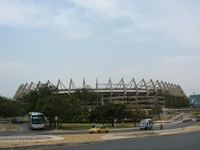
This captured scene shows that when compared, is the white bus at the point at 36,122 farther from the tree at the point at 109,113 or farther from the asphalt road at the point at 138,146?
the asphalt road at the point at 138,146

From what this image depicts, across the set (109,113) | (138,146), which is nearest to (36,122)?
(109,113)

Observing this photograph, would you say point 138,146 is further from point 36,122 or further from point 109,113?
point 109,113

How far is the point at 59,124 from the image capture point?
95375 mm

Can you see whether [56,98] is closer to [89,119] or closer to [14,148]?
[89,119]

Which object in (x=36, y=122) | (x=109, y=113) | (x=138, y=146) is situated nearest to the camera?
(x=138, y=146)

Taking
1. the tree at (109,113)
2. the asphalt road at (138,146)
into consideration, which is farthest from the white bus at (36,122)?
the asphalt road at (138,146)

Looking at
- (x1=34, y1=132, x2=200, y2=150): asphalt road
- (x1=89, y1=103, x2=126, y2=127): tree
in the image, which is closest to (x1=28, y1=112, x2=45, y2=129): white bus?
(x1=89, y1=103, x2=126, y2=127): tree

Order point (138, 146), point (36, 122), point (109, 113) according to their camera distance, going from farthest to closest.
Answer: point (109, 113) → point (36, 122) → point (138, 146)

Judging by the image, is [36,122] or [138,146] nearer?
[138,146]

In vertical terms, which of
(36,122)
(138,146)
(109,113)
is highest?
(109,113)

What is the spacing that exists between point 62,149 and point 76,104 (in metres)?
64.9

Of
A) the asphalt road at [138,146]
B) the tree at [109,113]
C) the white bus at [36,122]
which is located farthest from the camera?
the tree at [109,113]

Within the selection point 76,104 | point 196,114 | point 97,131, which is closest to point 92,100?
point 196,114

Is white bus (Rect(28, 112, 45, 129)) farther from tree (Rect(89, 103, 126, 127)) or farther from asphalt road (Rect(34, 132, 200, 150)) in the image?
asphalt road (Rect(34, 132, 200, 150))
